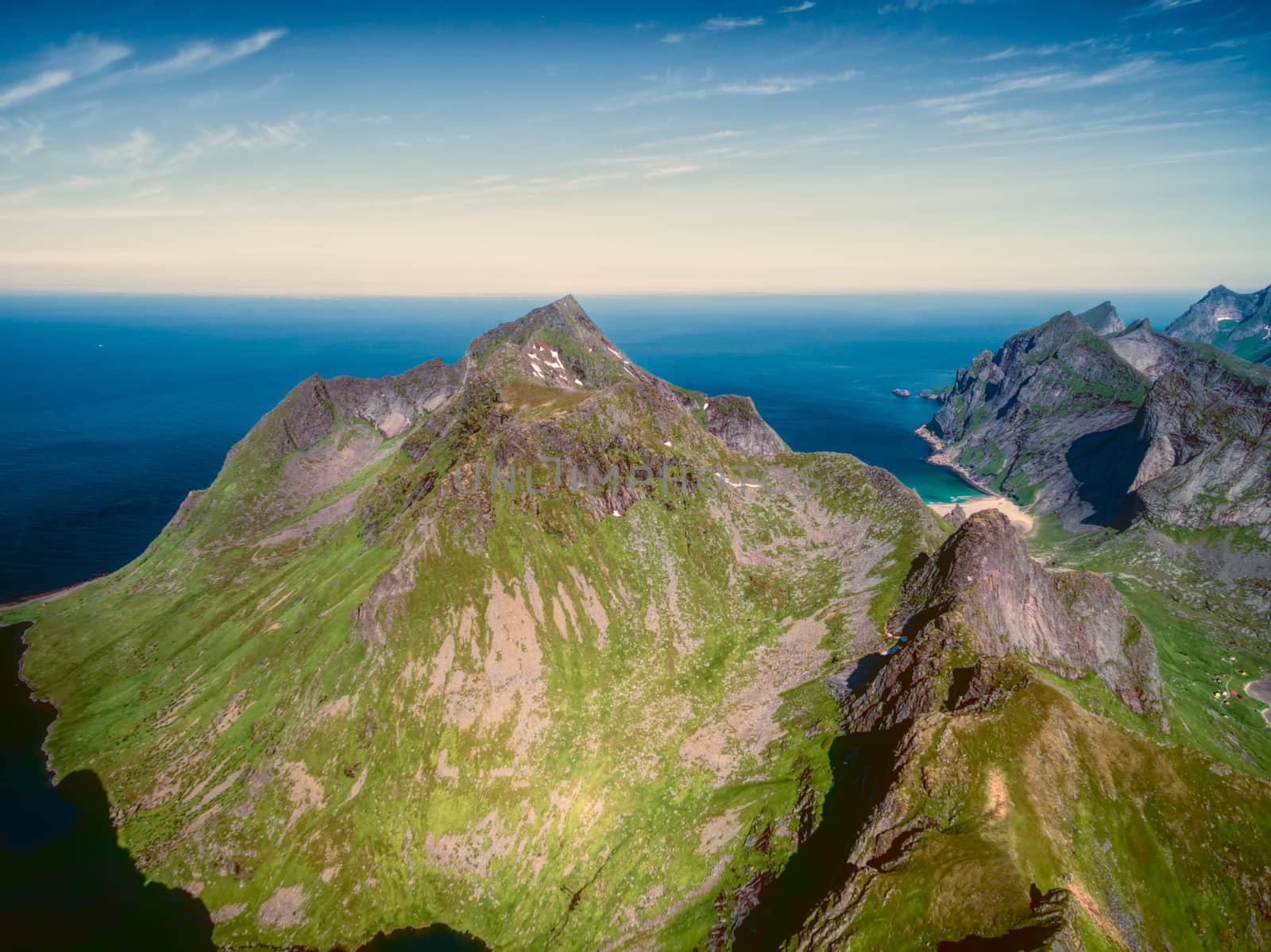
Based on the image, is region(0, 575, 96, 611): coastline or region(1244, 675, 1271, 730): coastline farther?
region(0, 575, 96, 611): coastline

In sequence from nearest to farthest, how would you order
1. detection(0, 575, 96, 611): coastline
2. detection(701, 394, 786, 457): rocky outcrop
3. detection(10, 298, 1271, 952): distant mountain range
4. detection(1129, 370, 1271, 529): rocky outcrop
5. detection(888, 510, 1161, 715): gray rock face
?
detection(10, 298, 1271, 952): distant mountain range
detection(888, 510, 1161, 715): gray rock face
detection(0, 575, 96, 611): coastline
detection(1129, 370, 1271, 529): rocky outcrop
detection(701, 394, 786, 457): rocky outcrop

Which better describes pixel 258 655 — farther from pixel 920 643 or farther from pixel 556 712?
pixel 920 643

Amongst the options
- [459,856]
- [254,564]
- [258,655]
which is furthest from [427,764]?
[254,564]

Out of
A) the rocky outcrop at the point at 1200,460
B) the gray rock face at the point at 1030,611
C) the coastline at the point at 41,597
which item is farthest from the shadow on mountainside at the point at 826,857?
the coastline at the point at 41,597

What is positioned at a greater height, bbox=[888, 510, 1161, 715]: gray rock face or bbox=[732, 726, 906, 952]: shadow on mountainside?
bbox=[888, 510, 1161, 715]: gray rock face

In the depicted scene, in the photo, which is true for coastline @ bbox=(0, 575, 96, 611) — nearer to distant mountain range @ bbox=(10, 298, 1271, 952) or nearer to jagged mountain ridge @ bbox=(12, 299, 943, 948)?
distant mountain range @ bbox=(10, 298, 1271, 952)

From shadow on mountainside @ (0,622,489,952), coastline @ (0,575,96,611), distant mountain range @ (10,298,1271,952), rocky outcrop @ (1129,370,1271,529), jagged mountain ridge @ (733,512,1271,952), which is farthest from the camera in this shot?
rocky outcrop @ (1129,370,1271,529)

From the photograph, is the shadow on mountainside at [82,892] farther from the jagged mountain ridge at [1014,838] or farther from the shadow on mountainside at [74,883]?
the jagged mountain ridge at [1014,838]

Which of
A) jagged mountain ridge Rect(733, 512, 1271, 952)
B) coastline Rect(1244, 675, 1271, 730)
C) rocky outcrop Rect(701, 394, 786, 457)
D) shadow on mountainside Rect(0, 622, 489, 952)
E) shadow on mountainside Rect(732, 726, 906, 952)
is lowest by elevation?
coastline Rect(1244, 675, 1271, 730)

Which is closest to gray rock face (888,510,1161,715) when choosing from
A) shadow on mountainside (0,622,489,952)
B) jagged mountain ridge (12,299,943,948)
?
jagged mountain ridge (12,299,943,948)
